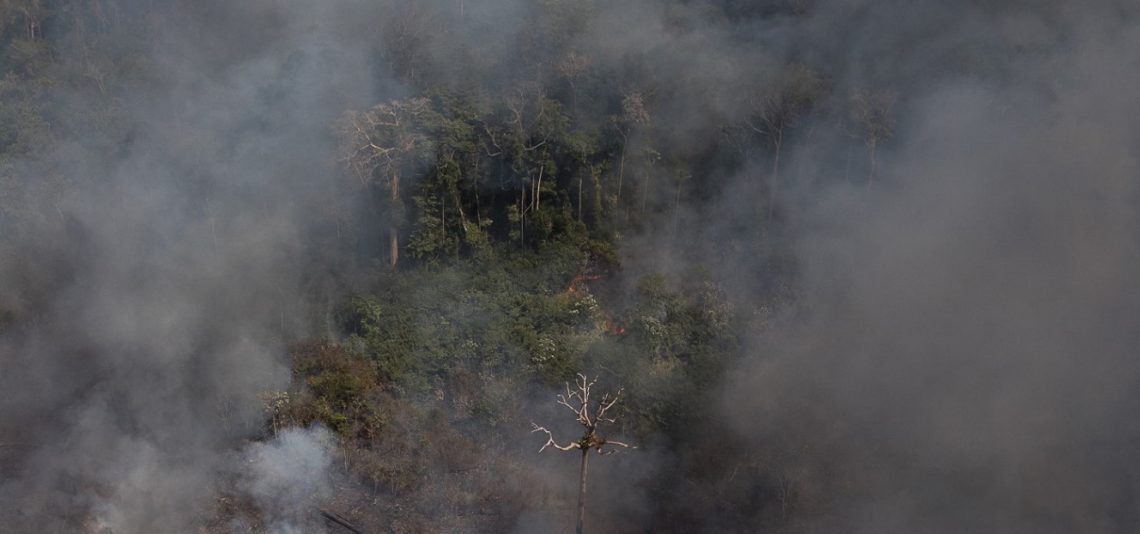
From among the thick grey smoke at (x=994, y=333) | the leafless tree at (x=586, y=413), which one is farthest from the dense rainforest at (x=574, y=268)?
the leafless tree at (x=586, y=413)

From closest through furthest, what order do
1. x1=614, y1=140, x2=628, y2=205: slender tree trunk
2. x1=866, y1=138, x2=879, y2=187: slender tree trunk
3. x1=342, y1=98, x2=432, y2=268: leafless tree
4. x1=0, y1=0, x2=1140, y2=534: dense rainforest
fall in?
x1=0, y1=0, x2=1140, y2=534: dense rainforest < x1=866, y1=138, x2=879, y2=187: slender tree trunk < x1=342, y1=98, x2=432, y2=268: leafless tree < x1=614, y1=140, x2=628, y2=205: slender tree trunk

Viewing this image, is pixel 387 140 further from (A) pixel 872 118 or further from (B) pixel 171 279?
(A) pixel 872 118

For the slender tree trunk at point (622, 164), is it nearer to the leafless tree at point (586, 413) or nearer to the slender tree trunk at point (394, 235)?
the slender tree trunk at point (394, 235)

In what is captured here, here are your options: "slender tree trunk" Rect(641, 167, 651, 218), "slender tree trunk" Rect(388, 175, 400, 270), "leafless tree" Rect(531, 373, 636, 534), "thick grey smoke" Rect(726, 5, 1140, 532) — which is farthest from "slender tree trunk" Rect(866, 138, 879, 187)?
"slender tree trunk" Rect(388, 175, 400, 270)

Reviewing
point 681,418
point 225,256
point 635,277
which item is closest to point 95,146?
point 225,256

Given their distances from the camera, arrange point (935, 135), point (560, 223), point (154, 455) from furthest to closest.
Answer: point (560, 223)
point (935, 135)
point (154, 455)

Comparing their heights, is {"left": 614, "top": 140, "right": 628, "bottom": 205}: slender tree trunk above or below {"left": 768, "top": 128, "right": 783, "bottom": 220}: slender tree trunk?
above

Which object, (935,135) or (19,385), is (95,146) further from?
(935,135)

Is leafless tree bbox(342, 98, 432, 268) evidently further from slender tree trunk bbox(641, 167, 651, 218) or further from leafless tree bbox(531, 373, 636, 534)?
leafless tree bbox(531, 373, 636, 534)
